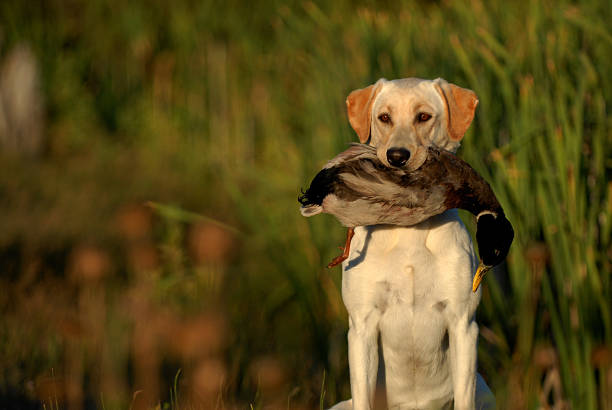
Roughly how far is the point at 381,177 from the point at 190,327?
2419 mm

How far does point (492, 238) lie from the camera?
261 centimetres

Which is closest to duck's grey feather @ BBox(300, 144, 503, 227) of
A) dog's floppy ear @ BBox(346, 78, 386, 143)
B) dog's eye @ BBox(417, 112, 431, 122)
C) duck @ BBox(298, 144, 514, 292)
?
duck @ BBox(298, 144, 514, 292)

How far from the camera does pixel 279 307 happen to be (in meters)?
5.64

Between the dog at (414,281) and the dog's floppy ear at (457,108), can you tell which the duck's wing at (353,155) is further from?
the dog's floppy ear at (457,108)

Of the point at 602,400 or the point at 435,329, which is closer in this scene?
the point at 435,329

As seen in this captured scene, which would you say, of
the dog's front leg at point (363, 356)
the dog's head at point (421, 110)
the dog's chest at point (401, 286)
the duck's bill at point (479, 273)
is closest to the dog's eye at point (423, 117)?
the dog's head at point (421, 110)

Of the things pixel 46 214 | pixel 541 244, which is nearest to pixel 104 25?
pixel 46 214

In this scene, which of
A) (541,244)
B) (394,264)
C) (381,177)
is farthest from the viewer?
(541,244)

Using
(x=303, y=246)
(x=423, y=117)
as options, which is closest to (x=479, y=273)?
(x=423, y=117)

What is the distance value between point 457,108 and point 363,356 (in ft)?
3.02

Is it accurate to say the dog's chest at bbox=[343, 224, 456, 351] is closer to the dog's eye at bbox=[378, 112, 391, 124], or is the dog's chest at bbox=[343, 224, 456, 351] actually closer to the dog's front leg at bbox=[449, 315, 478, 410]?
the dog's front leg at bbox=[449, 315, 478, 410]

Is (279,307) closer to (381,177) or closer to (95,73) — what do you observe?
(381,177)

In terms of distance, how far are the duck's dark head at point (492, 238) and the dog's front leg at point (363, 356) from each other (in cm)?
41

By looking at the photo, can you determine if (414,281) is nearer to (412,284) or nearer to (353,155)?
(412,284)
